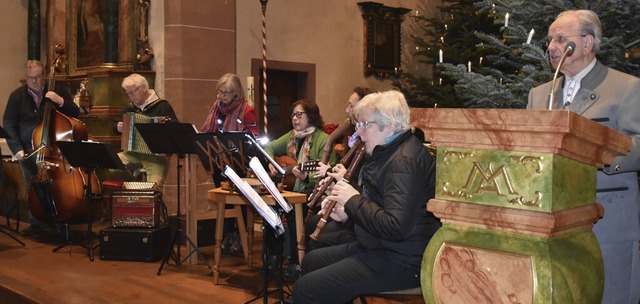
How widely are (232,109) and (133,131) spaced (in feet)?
3.06

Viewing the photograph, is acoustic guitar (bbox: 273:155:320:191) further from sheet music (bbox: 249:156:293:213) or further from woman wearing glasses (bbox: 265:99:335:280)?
sheet music (bbox: 249:156:293:213)

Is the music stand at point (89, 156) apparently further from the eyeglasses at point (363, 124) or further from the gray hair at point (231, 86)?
the eyeglasses at point (363, 124)

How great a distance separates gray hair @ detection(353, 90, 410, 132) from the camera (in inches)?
126

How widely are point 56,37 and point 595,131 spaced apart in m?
8.50

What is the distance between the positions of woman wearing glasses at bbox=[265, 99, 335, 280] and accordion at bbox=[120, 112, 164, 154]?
1.22m

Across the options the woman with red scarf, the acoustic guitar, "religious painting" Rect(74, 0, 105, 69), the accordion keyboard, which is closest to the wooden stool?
the acoustic guitar

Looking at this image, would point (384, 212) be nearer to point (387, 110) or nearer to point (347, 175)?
point (387, 110)

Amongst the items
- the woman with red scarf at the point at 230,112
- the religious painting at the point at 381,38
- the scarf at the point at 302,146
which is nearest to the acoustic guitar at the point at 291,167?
the scarf at the point at 302,146

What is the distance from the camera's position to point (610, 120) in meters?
2.48

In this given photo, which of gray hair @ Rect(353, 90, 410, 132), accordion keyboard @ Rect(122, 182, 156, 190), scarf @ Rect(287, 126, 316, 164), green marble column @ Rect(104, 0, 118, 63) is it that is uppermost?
green marble column @ Rect(104, 0, 118, 63)

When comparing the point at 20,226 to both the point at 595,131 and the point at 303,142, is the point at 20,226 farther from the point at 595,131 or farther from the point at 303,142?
the point at 595,131

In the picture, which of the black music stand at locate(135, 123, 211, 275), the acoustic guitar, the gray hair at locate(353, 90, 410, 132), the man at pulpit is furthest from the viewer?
the black music stand at locate(135, 123, 211, 275)

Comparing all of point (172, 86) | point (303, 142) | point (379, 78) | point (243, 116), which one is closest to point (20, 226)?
point (172, 86)

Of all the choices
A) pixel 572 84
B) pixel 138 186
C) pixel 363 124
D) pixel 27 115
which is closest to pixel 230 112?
pixel 138 186
